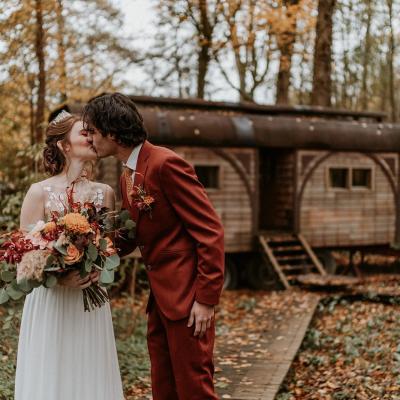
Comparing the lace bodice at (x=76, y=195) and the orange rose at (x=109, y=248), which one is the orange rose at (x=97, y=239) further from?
the lace bodice at (x=76, y=195)

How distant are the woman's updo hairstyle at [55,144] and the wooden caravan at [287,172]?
8.32m

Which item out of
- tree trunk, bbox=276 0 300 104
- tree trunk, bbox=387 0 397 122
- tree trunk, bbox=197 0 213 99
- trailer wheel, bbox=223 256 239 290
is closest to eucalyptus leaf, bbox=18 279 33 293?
trailer wheel, bbox=223 256 239 290

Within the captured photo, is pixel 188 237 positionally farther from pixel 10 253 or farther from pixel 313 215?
pixel 313 215

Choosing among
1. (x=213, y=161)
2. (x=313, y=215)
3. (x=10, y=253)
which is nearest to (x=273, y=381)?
(x=10, y=253)

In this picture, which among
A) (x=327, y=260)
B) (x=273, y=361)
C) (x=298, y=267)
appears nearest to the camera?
(x=273, y=361)

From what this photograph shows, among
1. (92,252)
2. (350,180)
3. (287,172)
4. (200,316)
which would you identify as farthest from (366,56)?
(92,252)

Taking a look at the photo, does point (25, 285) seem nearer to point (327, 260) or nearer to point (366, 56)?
point (327, 260)

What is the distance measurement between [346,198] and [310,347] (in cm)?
794

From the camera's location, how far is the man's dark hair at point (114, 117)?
10.3ft

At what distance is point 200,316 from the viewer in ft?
10.4

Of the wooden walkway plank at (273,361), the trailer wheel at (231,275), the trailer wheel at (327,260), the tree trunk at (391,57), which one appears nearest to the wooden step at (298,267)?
the trailer wheel at (231,275)

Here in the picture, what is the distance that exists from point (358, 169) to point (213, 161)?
163 inches

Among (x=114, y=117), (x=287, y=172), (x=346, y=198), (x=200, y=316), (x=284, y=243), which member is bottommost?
(x=284, y=243)

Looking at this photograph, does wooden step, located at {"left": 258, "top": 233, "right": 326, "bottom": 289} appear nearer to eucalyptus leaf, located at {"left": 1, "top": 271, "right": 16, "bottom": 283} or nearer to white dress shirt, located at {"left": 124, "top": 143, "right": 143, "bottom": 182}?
white dress shirt, located at {"left": 124, "top": 143, "right": 143, "bottom": 182}
